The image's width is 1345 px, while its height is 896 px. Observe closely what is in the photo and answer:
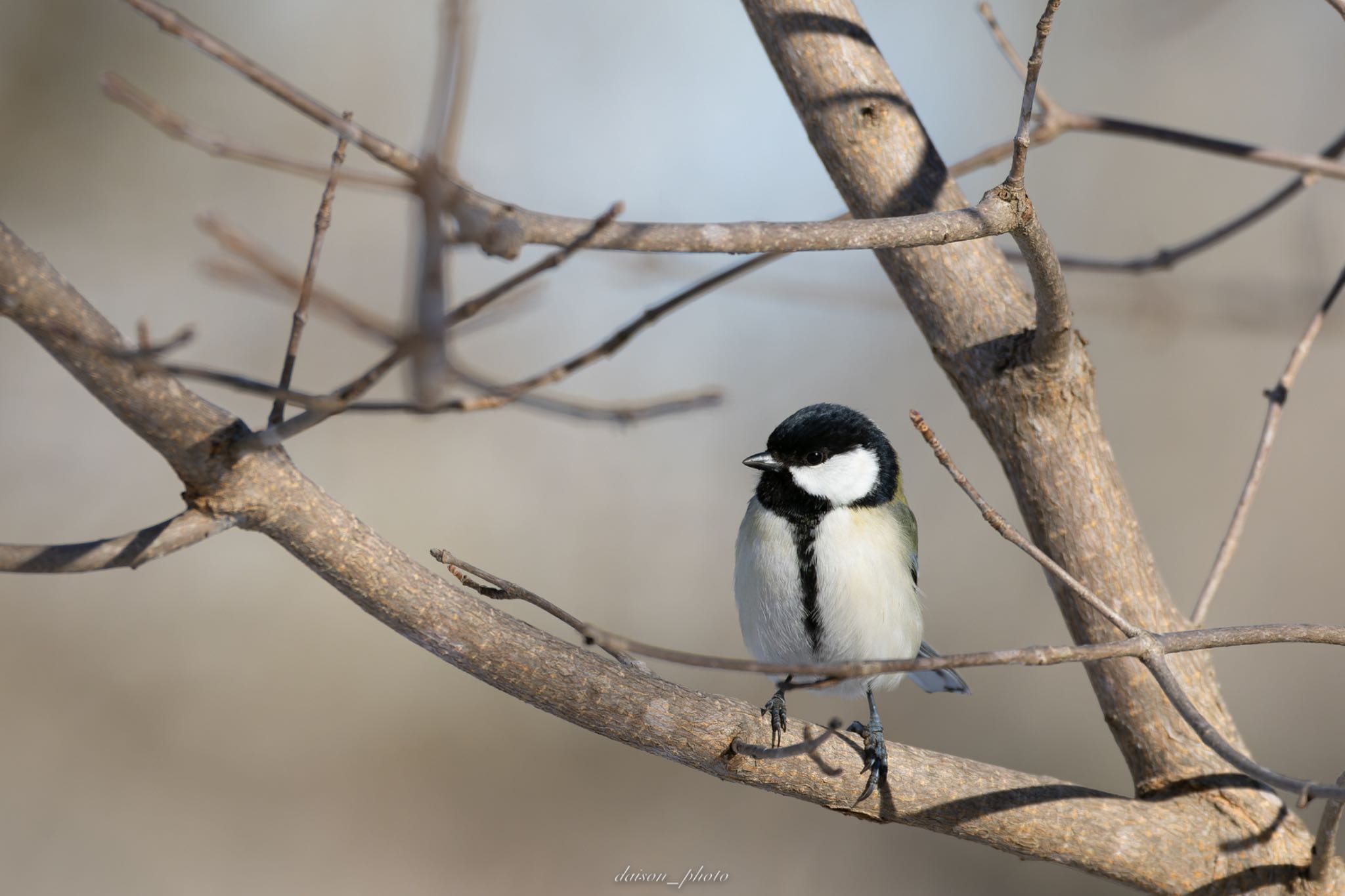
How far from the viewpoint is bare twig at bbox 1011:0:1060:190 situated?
1018 mm

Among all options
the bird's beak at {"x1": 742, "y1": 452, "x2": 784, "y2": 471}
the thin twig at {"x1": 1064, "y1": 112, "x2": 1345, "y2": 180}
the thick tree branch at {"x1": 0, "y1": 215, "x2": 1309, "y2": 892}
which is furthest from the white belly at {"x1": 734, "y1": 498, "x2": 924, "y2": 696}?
the thin twig at {"x1": 1064, "y1": 112, "x2": 1345, "y2": 180}

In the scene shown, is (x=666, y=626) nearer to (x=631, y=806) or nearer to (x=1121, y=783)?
(x=631, y=806)

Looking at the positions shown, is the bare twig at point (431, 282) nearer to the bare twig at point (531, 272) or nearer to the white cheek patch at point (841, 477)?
the bare twig at point (531, 272)

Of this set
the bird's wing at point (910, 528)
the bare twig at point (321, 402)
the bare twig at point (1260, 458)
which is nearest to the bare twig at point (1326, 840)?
the bare twig at point (1260, 458)

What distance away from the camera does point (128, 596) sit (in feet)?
13.3

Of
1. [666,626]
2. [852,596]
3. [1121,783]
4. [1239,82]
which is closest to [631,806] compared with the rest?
[666,626]

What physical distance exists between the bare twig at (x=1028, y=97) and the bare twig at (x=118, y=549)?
3.10 ft

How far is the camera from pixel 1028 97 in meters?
1.05

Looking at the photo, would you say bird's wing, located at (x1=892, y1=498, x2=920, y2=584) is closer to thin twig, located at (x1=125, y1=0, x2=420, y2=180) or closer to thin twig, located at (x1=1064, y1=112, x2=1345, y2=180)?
thin twig, located at (x1=1064, y1=112, x2=1345, y2=180)

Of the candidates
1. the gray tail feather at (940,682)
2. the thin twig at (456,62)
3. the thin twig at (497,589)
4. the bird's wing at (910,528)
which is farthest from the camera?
the gray tail feather at (940,682)

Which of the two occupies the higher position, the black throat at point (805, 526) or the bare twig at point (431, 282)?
the black throat at point (805, 526)

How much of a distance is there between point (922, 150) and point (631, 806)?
3.33m

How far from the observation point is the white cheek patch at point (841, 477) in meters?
1.77

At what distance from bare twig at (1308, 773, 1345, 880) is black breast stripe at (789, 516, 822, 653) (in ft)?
2.57
